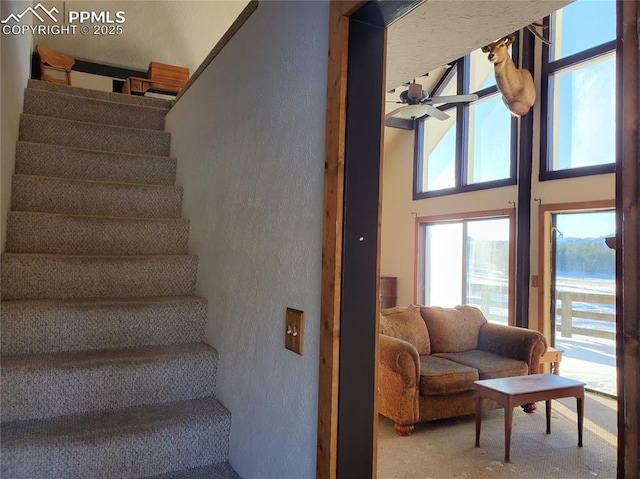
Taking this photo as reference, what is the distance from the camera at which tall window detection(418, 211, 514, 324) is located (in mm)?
6570

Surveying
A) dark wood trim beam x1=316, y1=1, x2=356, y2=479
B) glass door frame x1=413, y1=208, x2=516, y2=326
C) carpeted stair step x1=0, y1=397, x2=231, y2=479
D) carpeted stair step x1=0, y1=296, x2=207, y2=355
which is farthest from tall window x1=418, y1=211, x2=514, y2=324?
dark wood trim beam x1=316, y1=1, x2=356, y2=479

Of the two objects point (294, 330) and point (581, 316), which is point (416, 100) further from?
point (294, 330)

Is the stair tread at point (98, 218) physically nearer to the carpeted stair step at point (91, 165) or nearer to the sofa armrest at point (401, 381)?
the carpeted stair step at point (91, 165)

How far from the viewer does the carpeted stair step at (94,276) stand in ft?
6.91

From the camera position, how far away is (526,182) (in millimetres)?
6051

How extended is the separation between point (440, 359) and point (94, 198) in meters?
3.17

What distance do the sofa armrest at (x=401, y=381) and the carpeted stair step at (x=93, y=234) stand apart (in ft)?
5.83

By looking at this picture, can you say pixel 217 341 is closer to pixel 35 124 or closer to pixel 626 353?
pixel 626 353

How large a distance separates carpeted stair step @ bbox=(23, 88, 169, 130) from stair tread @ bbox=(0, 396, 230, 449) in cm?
233

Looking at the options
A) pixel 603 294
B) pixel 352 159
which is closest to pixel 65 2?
pixel 352 159

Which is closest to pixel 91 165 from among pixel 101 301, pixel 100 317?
pixel 101 301

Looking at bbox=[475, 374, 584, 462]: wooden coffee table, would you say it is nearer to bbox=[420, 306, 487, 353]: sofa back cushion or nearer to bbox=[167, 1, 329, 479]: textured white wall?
bbox=[420, 306, 487, 353]: sofa back cushion

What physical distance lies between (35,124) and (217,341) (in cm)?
206

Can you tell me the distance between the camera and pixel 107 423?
169 centimetres
